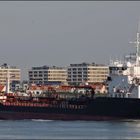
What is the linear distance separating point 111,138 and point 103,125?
14.6 m

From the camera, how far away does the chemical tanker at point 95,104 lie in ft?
274

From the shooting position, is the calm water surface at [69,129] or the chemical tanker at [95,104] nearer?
the calm water surface at [69,129]

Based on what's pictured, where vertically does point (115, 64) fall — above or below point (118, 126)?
above

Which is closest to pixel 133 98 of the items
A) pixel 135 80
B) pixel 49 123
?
pixel 135 80

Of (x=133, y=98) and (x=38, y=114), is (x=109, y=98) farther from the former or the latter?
(x=38, y=114)

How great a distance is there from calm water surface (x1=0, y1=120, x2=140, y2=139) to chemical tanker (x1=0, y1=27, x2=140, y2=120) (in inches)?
55.5

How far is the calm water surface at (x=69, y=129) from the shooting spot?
216ft

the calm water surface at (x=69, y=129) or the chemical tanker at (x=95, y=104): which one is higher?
the chemical tanker at (x=95, y=104)

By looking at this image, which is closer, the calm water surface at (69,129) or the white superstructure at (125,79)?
the calm water surface at (69,129)

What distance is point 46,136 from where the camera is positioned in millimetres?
65062

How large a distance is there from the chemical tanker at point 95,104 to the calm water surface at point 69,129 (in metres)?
1.41

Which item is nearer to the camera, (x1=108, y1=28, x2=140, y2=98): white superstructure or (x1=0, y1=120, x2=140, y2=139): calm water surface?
(x1=0, y1=120, x2=140, y2=139): calm water surface

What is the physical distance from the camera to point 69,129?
73.4 m

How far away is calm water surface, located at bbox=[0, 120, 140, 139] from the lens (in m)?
65.8
